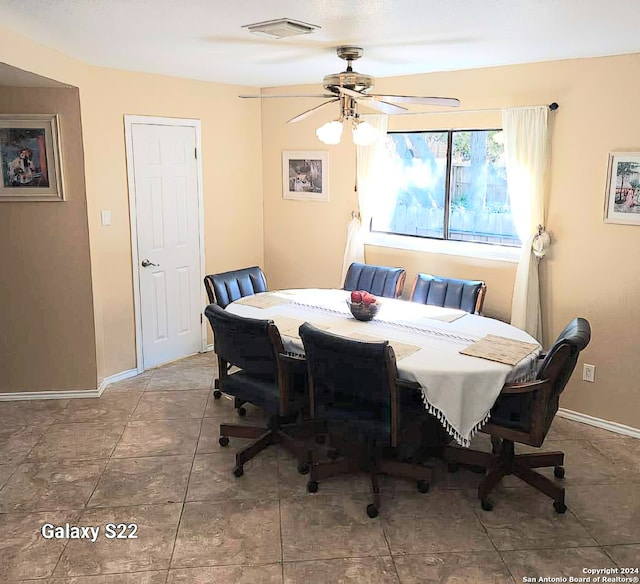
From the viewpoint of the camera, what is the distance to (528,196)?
4.18 meters

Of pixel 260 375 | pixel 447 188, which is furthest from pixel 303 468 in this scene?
pixel 447 188

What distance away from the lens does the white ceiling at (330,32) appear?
8.73 ft

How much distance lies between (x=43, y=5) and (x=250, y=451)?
7.94 ft

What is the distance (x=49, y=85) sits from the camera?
4.07m

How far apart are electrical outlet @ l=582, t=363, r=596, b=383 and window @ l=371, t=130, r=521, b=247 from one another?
3.20 ft

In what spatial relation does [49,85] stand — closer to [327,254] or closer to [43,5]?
[43,5]

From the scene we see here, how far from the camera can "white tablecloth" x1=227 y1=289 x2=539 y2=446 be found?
2.97 m

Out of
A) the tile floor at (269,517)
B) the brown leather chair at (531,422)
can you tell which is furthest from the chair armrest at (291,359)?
the brown leather chair at (531,422)

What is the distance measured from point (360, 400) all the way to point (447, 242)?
2.12 metres

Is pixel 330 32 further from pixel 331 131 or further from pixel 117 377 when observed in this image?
pixel 117 377

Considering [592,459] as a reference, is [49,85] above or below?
above

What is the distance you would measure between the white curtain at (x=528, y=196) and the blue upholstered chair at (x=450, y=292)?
0.96 feet

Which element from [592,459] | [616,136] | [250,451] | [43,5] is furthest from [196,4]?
[592,459]

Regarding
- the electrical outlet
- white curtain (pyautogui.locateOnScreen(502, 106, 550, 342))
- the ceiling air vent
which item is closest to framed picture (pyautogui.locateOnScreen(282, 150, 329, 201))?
white curtain (pyautogui.locateOnScreen(502, 106, 550, 342))
